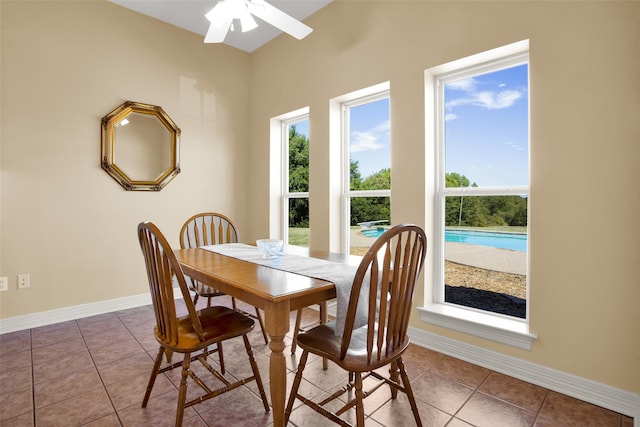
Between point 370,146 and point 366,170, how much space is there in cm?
22

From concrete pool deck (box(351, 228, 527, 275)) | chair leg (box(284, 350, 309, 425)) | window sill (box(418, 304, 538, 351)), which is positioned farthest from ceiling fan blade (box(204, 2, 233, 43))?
window sill (box(418, 304, 538, 351))

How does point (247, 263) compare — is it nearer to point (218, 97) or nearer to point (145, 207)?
point (145, 207)

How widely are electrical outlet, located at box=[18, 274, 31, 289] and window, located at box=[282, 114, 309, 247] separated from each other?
7.89 ft

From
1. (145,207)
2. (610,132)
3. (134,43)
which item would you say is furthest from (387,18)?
(145,207)

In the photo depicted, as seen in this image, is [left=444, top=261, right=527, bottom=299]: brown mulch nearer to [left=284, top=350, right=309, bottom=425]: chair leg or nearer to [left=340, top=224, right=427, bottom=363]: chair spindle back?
[left=340, top=224, right=427, bottom=363]: chair spindle back

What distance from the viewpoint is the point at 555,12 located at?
188 centimetres

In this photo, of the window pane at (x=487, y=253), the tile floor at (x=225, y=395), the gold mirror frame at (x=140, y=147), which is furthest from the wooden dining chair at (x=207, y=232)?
the window pane at (x=487, y=253)

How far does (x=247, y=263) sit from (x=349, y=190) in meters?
1.59

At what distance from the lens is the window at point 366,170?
2.95 meters

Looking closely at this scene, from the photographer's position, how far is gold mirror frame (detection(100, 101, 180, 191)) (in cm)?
319

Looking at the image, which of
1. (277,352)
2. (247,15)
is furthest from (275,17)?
(277,352)

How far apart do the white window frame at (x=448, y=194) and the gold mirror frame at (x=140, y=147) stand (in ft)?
8.62

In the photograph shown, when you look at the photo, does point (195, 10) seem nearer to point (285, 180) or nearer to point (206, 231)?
point (285, 180)

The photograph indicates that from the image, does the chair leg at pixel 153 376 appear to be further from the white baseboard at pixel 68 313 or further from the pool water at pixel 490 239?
the pool water at pixel 490 239
